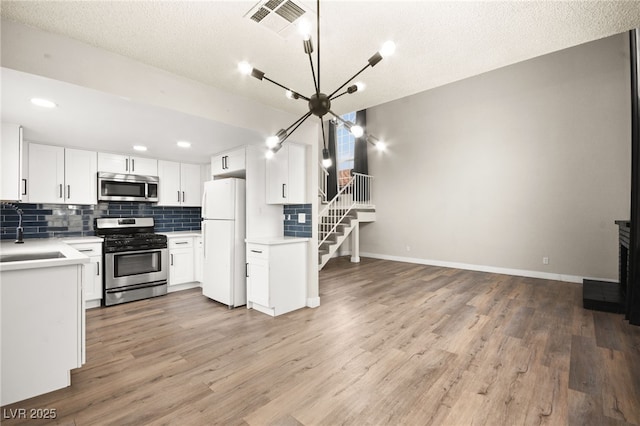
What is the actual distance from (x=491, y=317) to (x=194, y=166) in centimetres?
480

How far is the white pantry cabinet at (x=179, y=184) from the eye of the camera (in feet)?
15.0

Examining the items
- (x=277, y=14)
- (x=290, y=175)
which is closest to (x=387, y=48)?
(x=277, y=14)

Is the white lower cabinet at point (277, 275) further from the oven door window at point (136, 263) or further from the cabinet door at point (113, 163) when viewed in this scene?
the cabinet door at point (113, 163)

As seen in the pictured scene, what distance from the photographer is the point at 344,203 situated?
737cm

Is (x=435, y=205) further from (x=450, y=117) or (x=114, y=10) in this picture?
(x=114, y=10)

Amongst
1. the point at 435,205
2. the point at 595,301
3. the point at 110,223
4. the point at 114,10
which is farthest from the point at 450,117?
the point at 110,223

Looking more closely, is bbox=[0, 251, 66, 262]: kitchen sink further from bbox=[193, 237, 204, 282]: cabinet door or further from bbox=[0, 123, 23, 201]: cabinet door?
bbox=[193, 237, 204, 282]: cabinet door

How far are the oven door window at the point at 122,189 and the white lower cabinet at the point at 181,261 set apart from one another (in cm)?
86

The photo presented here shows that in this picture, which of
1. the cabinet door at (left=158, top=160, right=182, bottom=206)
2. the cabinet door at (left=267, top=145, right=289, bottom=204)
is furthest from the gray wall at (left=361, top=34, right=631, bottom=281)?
the cabinet door at (left=158, top=160, right=182, bottom=206)

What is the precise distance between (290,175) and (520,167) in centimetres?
428

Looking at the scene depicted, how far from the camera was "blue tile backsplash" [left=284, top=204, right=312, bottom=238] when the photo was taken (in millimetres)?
3745

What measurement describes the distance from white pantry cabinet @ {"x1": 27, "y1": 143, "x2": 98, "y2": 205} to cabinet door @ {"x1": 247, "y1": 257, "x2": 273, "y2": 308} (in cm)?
243

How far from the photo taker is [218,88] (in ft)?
9.10

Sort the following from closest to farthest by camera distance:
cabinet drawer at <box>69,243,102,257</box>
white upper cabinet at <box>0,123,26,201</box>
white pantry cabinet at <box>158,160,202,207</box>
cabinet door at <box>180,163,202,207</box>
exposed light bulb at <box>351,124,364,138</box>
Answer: exposed light bulb at <box>351,124,364,138</box>, white upper cabinet at <box>0,123,26,201</box>, cabinet drawer at <box>69,243,102,257</box>, white pantry cabinet at <box>158,160,202,207</box>, cabinet door at <box>180,163,202,207</box>
